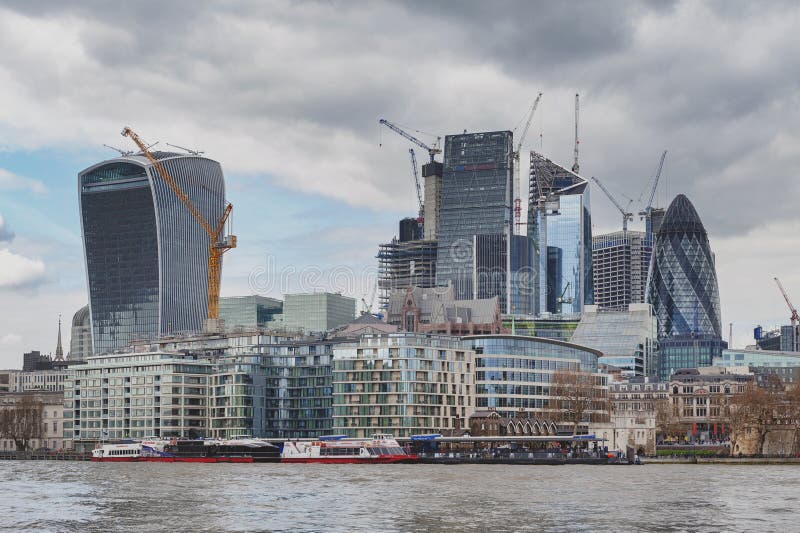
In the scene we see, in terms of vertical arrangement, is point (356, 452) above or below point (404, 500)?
below

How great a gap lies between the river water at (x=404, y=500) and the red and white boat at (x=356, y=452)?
26.9m

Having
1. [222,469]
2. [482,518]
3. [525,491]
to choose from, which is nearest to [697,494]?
[525,491]

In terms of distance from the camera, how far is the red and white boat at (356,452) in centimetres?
19075

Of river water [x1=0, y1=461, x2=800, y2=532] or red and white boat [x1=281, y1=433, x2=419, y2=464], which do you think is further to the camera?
red and white boat [x1=281, y1=433, x2=419, y2=464]

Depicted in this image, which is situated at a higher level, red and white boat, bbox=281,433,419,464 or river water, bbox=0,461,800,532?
river water, bbox=0,461,800,532

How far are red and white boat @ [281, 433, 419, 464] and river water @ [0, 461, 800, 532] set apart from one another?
88.4 ft

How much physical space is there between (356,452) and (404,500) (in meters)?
86.1

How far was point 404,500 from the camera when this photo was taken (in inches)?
4257

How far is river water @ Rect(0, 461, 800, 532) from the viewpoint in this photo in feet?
292

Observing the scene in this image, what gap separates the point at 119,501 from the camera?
361 ft

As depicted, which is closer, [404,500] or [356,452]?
[404,500]

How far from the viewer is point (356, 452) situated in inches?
7618

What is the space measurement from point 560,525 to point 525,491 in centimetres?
3206

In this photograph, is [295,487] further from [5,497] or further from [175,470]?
[175,470]
